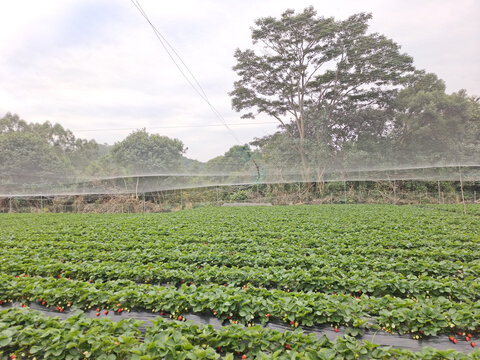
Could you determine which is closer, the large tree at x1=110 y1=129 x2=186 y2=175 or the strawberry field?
the strawberry field

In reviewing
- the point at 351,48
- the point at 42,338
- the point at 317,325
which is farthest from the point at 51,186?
the point at 351,48

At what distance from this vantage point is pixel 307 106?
2145cm

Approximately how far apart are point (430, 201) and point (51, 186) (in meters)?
22.9

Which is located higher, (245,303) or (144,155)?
(144,155)

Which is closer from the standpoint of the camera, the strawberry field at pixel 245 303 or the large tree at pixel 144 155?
the strawberry field at pixel 245 303

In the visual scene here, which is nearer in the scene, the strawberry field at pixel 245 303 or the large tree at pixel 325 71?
the strawberry field at pixel 245 303

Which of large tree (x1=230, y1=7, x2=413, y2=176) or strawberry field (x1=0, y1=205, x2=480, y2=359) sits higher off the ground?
large tree (x1=230, y1=7, x2=413, y2=176)

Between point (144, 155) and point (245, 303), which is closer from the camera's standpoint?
point (245, 303)

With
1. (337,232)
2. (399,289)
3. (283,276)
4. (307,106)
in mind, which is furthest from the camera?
(307,106)

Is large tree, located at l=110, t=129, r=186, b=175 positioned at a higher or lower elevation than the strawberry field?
higher

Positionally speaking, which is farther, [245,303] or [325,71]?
[325,71]

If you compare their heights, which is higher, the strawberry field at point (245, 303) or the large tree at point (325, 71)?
the large tree at point (325, 71)

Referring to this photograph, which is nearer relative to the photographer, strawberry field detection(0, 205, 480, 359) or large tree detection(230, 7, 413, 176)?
strawberry field detection(0, 205, 480, 359)

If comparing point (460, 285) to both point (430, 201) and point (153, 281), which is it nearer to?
point (153, 281)
